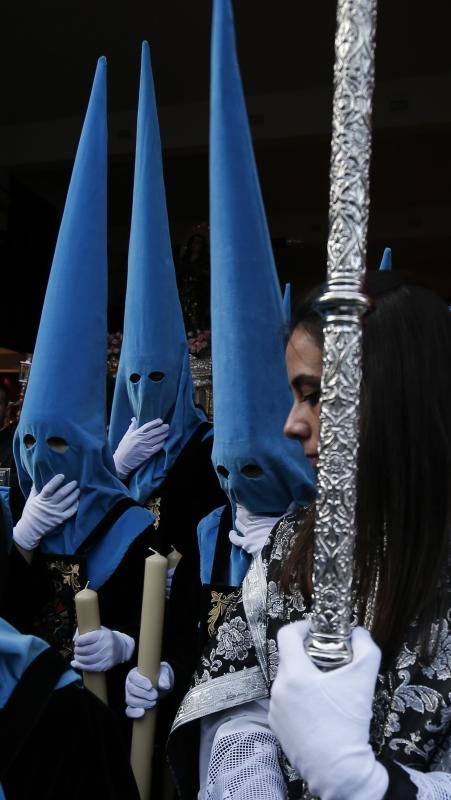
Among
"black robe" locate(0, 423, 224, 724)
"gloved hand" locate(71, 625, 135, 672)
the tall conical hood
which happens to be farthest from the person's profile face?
"black robe" locate(0, 423, 224, 724)

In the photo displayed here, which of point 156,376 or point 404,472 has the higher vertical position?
point 156,376

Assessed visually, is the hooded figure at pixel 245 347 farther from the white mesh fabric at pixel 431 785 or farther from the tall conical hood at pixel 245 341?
the white mesh fabric at pixel 431 785

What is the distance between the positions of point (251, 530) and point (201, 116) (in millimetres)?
5301

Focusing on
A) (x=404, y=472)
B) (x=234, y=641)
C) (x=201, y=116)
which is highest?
(x=201, y=116)

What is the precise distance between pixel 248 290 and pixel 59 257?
62 centimetres

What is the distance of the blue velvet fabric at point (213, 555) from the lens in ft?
5.35

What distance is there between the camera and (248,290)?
64.0 inches

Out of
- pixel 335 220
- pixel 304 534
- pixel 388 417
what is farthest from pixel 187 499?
pixel 335 220

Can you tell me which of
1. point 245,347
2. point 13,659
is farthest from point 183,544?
point 13,659

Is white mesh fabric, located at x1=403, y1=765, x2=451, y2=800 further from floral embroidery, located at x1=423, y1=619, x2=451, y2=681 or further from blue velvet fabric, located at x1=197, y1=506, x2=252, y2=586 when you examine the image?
blue velvet fabric, located at x1=197, y1=506, x2=252, y2=586

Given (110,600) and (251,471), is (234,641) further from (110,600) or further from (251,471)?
(110,600)

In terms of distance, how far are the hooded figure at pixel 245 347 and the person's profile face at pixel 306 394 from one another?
24.6 inches

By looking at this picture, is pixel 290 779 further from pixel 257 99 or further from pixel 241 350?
pixel 257 99

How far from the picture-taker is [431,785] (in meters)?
0.69
